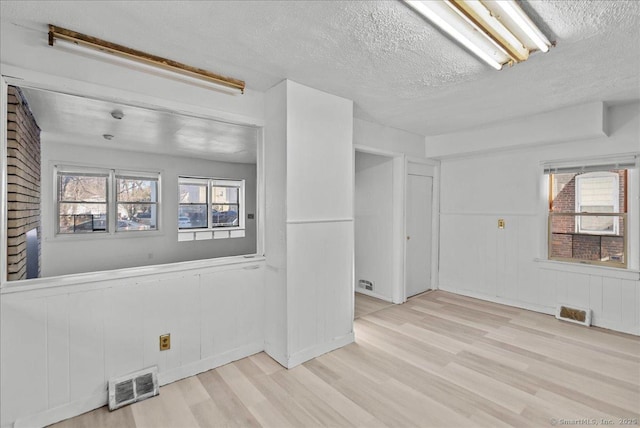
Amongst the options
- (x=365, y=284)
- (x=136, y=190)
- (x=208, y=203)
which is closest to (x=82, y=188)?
(x=136, y=190)

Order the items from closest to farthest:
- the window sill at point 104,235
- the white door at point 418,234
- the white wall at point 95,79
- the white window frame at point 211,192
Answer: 1. the white wall at point 95,79
2. the window sill at point 104,235
3. the white door at point 418,234
4. the white window frame at point 211,192

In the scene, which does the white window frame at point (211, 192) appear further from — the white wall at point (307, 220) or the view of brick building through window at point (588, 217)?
the view of brick building through window at point (588, 217)

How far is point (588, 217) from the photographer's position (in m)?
3.68

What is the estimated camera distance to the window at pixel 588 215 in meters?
3.50

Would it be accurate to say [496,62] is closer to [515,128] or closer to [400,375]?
[515,128]

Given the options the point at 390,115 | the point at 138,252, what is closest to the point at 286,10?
the point at 390,115

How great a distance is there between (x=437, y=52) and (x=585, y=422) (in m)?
2.65

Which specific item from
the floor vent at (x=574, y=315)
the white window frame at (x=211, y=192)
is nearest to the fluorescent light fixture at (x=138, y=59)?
the white window frame at (x=211, y=192)

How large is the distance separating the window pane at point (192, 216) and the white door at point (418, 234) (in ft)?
11.9

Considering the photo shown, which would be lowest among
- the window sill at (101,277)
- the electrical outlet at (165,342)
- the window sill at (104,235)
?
the electrical outlet at (165,342)

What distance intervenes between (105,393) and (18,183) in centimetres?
156

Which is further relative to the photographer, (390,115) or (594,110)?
(390,115)

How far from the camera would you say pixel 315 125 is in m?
2.81

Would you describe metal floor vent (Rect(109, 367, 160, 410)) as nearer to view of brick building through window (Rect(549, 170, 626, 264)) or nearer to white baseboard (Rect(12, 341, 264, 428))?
white baseboard (Rect(12, 341, 264, 428))
